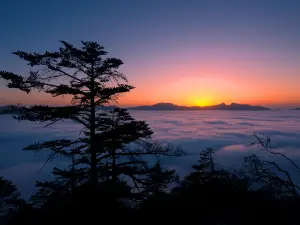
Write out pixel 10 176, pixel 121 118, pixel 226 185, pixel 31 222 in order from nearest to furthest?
pixel 31 222 → pixel 226 185 → pixel 121 118 → pixel 10 176

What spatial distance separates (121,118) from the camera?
13.3 m

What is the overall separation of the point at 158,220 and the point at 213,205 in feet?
8.27

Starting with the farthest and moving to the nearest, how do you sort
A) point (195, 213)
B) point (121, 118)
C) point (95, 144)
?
1. point (121, 118)
2. point (95, 144)
3. point (195, 213)

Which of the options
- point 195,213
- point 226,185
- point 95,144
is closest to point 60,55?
point 95,144

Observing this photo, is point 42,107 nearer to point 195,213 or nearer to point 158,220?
point 158,220

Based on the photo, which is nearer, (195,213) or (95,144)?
(195,213)

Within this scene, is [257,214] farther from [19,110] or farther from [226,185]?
[19,110]

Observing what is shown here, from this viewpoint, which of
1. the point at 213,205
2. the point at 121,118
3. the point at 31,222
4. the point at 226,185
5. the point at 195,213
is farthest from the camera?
the point at 121,118

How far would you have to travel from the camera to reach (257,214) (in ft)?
23.5

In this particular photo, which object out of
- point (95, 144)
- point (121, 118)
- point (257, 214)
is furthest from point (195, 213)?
point (121, 118)

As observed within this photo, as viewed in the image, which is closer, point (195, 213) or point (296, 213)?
point (296, 213)

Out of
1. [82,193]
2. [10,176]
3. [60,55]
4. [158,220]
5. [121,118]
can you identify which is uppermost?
[60,55]

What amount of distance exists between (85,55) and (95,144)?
4843mm

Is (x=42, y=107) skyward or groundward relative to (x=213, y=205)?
skyward
